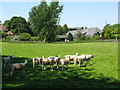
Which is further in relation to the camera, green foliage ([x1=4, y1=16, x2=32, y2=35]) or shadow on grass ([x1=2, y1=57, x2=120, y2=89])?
green foliage ([x1=4, y1=16, x2=32, y2=35])

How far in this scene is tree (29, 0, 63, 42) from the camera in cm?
6944

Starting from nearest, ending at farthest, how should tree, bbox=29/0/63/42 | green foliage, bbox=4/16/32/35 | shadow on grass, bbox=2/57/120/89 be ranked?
shadow on grass, bbox=2/57/120/89 < tree, bbox=29/0/63/42 < green foliage, bbox=4/16/32/35

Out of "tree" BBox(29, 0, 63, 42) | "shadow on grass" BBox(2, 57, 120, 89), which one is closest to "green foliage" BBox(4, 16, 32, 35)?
"tree" BBox(29, 0, 63, 42)

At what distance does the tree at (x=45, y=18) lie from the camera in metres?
69.4

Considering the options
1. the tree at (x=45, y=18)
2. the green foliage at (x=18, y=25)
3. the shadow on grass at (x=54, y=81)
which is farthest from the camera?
the green foliage at (x=18, y=25)

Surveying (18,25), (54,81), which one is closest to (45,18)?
(18,25)

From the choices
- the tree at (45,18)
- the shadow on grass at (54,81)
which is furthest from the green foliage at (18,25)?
the shadow on grass at (54,81)

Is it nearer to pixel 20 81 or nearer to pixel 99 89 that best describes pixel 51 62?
pixel 20 81

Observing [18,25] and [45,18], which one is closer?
[45,18]

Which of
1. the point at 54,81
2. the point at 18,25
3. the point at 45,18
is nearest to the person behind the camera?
the point at 54,81

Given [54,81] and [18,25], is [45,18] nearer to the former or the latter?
[18,25]

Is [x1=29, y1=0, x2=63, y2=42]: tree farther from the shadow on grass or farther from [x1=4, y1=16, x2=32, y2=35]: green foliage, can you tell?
the shadow on grass

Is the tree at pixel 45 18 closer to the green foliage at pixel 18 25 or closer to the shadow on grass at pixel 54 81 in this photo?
the green foliage at pixel 18 25

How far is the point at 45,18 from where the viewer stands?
69812 mm
